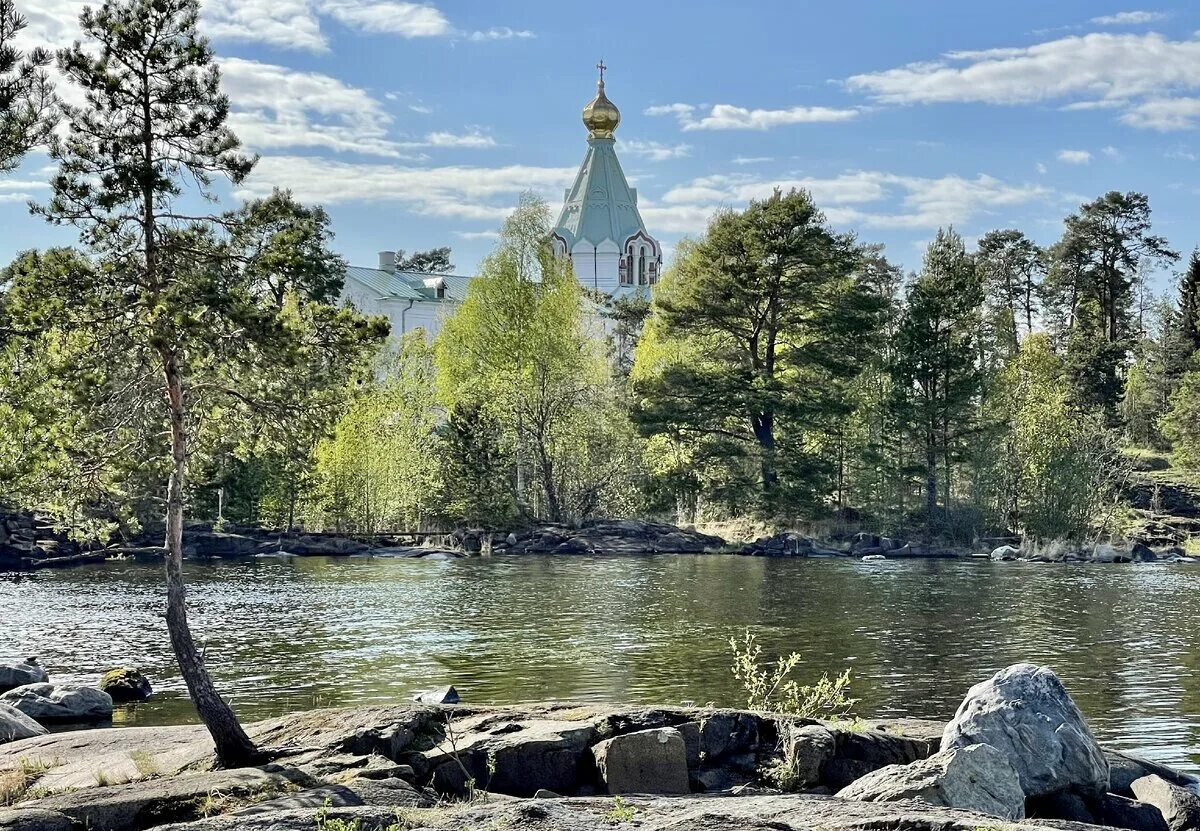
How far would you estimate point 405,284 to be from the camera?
101m

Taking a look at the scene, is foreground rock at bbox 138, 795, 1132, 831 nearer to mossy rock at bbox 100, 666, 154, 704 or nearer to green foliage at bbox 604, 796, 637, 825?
green foliage at bbox 604, 796, 637, 825

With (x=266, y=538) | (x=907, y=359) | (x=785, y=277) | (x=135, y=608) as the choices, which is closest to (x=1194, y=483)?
(x=907, y=359)

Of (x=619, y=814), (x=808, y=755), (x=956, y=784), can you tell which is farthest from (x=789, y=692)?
(x=619, y=814)

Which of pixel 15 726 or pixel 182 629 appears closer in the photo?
pixel 182 629

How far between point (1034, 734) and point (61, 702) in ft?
43.2

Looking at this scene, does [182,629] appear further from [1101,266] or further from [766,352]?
[1101,266]

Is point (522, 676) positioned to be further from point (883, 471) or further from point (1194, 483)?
point (1194, 483)

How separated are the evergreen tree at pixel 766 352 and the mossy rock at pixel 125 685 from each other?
36175 millimetres

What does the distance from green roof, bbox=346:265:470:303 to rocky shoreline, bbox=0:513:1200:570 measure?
1753 inches

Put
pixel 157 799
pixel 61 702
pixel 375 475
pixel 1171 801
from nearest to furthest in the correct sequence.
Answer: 1. pixel 157 799
2. pixel 1171 801
3. pixel 61 702
4. pixel 375 475

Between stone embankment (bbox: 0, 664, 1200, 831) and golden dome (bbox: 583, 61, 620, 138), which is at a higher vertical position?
golden dome (bbox: 583, 61, 620, 138)

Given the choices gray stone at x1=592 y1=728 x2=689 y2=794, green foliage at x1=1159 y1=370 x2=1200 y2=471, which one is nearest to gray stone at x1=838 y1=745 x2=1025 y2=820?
gray stone at x1=592 y1=728 x2=689 y2=794

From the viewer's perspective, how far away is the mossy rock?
65.7 ft

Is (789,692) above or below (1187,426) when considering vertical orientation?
below
